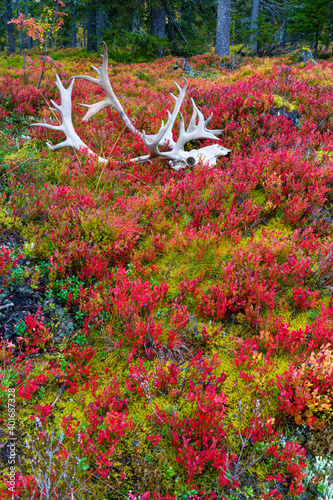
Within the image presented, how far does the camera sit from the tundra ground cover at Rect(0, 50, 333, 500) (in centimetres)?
234

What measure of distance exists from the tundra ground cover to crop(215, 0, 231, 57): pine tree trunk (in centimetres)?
1394

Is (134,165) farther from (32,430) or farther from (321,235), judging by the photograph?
(32,430)

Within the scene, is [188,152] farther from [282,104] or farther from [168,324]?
[168,324]

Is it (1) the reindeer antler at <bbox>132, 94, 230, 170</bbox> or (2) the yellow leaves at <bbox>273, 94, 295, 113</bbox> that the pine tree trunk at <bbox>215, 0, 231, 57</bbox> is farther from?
(1) the reindeer antler at <bbox>132, 94, 230, 170</bbox>

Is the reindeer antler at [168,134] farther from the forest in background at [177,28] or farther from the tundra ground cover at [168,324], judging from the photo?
the forest in background at [177,28]

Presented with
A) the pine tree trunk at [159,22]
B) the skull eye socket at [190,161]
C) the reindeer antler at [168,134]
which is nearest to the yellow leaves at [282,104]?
the reindeer antler at [168,134]

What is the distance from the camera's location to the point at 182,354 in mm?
3203

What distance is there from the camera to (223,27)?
1716 centimetres

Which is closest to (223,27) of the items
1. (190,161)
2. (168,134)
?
(168,134)

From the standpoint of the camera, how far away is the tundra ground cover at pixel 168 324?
2340mm

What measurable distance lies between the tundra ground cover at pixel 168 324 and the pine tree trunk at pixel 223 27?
549 inches

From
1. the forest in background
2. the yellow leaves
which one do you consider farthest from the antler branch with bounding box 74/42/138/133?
the forest in background

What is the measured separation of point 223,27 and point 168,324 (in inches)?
760

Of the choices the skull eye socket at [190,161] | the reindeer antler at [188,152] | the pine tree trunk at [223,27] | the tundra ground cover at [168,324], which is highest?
the pine tree trunk at [223,27]
